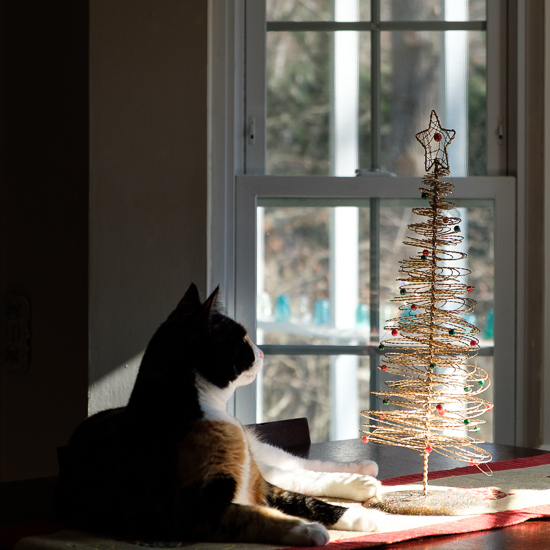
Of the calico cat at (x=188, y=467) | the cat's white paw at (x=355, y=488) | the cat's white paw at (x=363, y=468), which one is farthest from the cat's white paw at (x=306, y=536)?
the cat's white paw at (x=363, y=468)

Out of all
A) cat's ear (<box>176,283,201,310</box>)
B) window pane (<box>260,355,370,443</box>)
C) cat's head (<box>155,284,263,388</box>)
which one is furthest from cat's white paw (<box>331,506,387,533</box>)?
window pane (<box>260,355,370,443</box>)

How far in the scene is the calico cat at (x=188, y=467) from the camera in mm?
982

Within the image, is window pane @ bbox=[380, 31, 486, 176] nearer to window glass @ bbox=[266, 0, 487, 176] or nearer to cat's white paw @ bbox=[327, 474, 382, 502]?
window glass @ bbox=[266, 0, 487, 176]

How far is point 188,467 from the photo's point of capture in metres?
1.00

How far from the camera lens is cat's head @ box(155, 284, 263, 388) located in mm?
1101

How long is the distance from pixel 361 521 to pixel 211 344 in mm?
335

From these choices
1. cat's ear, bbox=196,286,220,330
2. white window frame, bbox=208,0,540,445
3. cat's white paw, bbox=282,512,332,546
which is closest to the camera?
cat's white paw, bbox=282,512,332,546

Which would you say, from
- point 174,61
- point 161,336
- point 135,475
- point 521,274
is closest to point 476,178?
point 521,274

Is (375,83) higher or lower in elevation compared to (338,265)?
higher

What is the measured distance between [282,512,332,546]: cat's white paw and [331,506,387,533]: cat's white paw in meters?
0.08

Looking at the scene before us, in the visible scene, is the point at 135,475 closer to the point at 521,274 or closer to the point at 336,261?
the point at 336,261

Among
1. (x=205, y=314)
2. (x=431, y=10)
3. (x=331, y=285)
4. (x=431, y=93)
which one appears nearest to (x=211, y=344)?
(x=205, y=314)

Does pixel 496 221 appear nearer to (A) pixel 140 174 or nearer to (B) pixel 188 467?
(A) pixel 140 174

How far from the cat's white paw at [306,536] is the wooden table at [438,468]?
94mm
